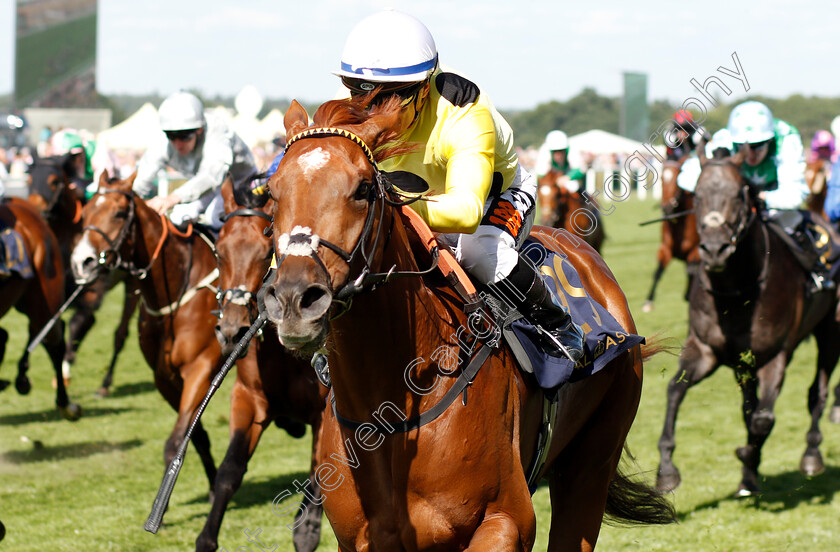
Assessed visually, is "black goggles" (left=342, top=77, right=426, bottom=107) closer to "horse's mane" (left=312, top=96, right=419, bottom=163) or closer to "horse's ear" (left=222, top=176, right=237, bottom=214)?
"horse's mane" (left=312, top=96, right=419, bottom=163)

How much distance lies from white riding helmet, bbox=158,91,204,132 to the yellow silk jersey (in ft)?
11.9

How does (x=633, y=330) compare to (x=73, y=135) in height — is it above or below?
above

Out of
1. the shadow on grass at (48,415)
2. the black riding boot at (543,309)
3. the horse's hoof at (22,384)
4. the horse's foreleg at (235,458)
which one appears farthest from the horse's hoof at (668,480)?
the horse's hoof at (22,384)

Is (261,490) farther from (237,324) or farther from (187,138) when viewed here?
(187,138)

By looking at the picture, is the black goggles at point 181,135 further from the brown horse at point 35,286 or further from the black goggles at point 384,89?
the black goggles at point 384,89

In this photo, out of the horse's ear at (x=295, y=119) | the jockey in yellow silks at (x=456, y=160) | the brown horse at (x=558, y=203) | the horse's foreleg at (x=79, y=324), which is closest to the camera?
the horse's ear at (x=295, y=119)

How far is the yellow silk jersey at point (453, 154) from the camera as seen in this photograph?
2.63 m

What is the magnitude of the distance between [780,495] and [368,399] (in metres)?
4.39

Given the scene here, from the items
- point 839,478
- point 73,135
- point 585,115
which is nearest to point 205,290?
point 839,478

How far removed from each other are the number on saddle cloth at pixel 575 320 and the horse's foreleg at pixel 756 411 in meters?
2.63

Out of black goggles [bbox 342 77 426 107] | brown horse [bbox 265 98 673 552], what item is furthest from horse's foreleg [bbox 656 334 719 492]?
black goggles [bbox 342 77 426 107]

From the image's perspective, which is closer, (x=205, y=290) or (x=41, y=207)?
(x=205, y=290)

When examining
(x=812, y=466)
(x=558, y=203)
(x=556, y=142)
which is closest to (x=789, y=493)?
(x=812, y=466)

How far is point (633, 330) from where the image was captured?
13.6 feet
